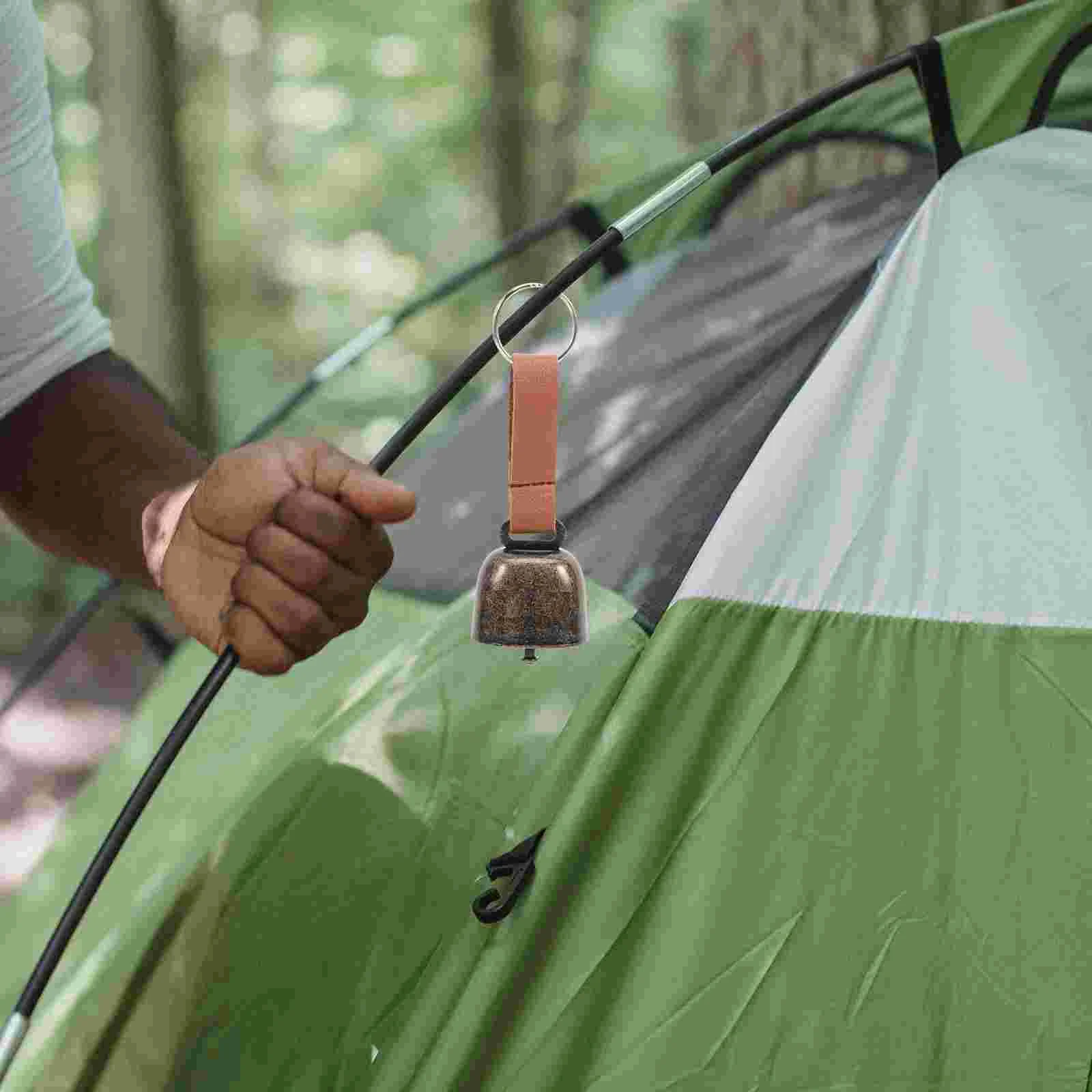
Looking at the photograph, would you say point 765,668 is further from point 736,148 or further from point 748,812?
point 736,148

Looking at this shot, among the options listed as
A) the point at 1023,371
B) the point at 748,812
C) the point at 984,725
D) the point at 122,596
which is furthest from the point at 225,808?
the point at 122,596

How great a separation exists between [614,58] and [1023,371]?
972 centimetres

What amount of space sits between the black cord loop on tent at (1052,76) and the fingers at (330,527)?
0.89 meters

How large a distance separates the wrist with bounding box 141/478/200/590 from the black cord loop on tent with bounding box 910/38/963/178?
80cm

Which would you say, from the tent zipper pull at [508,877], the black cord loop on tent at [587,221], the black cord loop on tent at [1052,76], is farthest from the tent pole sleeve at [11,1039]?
the black cord loop on tent at [587,221]

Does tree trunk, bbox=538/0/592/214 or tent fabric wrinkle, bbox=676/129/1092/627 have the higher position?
tent fabric wrinkle, bbox=676/129/1092/627

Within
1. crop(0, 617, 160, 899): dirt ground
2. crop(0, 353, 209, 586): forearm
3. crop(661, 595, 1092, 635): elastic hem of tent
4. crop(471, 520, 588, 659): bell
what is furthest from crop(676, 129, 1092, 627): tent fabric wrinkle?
crop(0, 617, 160, 899): dirt ground

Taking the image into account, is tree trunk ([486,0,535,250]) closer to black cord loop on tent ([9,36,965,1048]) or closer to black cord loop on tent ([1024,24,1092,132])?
black cord loop on tent ([1024,24,1092,132])

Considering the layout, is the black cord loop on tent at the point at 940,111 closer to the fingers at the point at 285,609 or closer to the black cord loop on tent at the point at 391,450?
the black cord loop on tent at the point at 391,450

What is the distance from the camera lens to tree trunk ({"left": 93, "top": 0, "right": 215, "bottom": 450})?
582cm

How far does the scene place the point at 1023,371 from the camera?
3.85ft

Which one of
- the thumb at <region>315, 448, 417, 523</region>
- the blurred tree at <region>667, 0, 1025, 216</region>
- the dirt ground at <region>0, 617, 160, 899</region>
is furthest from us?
the dirt ground at <region>0, 617, 160, 899</region>

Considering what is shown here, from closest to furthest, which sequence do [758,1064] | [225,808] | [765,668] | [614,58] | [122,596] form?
[758,1064] < [765,668] < [225,808] < [122,596] < [614,58]

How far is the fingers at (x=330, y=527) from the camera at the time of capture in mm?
971
